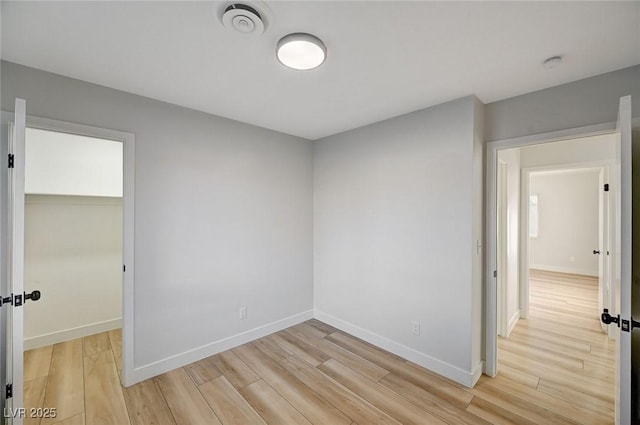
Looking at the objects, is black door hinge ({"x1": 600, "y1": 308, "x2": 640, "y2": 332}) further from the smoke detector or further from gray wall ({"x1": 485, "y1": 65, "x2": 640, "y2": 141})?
the smoke detector

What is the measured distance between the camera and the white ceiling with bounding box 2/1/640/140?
135 cm

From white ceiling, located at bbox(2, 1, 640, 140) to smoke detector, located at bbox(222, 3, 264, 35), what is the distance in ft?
0.12

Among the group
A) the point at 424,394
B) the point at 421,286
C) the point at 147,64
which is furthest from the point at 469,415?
the point at 147,64

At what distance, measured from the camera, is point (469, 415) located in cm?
196

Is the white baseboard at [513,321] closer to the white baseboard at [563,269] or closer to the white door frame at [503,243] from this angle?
the white door frame at [503,243]

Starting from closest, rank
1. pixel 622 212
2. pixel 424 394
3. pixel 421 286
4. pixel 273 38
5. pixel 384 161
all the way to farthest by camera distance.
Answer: pixel 622 212, pixel 273 38, pixel 424 394, pixel 421 286, pixel 384 161

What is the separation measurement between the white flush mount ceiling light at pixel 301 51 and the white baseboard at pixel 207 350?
278 cm

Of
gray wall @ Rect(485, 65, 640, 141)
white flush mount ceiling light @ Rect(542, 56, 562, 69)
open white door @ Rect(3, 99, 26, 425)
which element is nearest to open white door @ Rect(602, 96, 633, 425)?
white flush mount ceiling light @ Rect(542, 56, 562, 69)

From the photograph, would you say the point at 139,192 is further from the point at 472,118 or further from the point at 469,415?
the point at 469,415

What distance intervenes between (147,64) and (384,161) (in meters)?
2.29

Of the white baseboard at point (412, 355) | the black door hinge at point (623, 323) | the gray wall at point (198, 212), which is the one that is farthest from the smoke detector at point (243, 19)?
the white baseboard at point (412, 355)

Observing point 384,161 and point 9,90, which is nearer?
point 9,90

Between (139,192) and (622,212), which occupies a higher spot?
(139,192)

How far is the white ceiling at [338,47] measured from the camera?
4.42 ft
